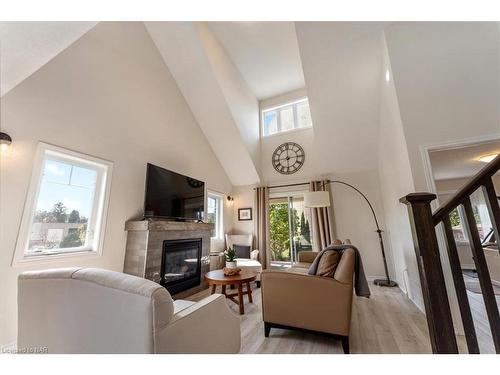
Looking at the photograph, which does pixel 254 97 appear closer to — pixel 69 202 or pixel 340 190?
pixel 340 190

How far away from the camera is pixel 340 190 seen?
4988 mm

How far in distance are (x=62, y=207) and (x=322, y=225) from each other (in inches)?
178

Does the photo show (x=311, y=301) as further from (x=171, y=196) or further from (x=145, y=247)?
(x=171, y=196)

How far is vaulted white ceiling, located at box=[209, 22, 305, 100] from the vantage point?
4000 mm

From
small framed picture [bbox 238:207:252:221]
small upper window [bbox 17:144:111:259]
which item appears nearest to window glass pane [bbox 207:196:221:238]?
small framed picture [bbox 238:207:252:221]

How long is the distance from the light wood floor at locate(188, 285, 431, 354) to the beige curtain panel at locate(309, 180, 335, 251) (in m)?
1.77

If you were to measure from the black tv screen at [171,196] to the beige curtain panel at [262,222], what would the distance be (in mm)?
1541

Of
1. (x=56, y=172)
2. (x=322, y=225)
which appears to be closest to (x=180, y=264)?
(x=56, y=172)

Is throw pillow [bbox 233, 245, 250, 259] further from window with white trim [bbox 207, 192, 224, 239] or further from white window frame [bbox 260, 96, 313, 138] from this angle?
white window frame [bbox 260, 96, 313, 138]

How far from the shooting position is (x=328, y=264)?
209 centimetres

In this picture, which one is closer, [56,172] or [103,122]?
[56,172]

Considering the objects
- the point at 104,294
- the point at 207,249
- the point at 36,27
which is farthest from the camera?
the point at 207,249

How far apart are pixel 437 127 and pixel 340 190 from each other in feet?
8.63
